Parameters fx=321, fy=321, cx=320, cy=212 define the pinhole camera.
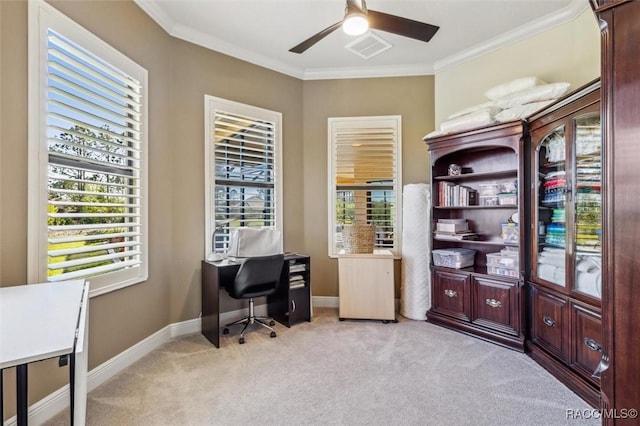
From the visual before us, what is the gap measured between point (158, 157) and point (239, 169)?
3.00ft

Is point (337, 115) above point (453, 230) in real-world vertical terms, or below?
above

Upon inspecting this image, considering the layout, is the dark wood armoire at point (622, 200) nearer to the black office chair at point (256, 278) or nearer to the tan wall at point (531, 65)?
the tan wall at point (531, 65)

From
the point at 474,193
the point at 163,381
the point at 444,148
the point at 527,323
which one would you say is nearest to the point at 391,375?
the point at 527,323

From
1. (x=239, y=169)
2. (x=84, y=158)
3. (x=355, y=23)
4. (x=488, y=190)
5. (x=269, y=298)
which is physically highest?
(x=355, y=23)

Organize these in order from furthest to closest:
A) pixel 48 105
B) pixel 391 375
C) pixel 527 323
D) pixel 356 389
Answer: pixel 527 323 → pixel 391 375 → pixel 356 389 → pixel 48 105

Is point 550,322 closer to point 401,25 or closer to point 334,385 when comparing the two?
point 334,385

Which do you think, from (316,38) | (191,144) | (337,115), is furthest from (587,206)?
(191,144)

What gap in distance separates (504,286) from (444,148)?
1.54m

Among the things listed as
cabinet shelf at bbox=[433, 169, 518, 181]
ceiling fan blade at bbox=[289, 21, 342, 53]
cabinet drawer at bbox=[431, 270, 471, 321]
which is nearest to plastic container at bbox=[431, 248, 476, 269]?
cabinet drawer at bbox=[431, 270, 471, 321]

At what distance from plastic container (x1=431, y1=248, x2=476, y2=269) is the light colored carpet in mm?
738

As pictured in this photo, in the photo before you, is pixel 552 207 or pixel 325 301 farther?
pixel 325 301

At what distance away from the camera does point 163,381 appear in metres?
2.38

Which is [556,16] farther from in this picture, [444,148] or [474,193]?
[474,193]

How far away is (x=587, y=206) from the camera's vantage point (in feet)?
7.33
